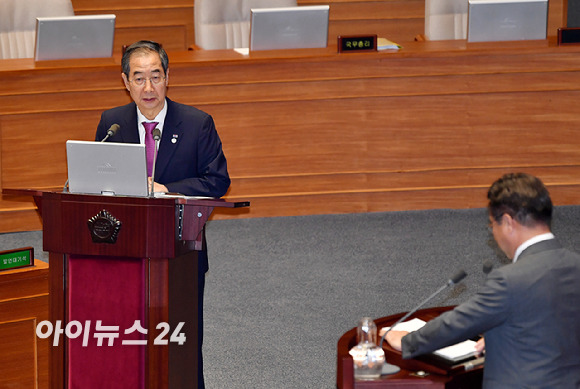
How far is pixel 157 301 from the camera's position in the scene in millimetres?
2836

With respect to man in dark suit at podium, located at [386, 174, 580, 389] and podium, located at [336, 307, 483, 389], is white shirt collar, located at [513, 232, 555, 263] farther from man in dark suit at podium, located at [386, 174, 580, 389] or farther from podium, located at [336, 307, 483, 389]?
podium, located at [336, 307, 483, 389]

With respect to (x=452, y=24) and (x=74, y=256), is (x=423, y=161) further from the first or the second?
(x=74, y=256)

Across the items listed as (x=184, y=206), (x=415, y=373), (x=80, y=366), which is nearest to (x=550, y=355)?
(x=415, y=373)

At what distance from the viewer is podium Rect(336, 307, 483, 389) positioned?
7.91 ft

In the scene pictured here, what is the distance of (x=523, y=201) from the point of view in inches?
94.3

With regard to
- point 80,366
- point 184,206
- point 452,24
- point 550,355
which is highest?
point 452,24

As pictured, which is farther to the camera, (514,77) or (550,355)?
(514,77)

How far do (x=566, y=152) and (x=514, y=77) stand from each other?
62 cm

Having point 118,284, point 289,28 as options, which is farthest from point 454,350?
point 289,28

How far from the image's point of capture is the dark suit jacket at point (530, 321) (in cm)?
235

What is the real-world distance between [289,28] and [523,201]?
13.1 ft

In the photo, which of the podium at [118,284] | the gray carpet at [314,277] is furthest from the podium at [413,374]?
the gray carpet at [314,277]

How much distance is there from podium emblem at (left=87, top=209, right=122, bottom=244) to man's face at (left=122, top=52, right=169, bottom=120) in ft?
2.20

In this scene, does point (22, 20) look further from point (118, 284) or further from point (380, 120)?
point (118, 284)
